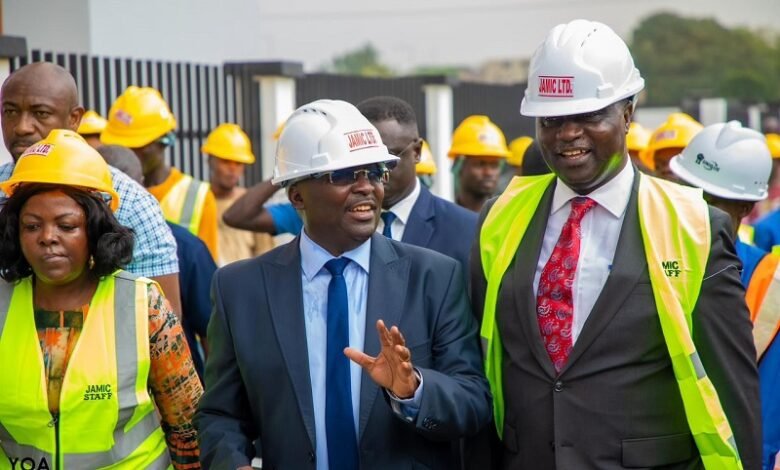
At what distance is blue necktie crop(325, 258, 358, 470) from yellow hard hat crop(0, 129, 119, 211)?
3.28 ft

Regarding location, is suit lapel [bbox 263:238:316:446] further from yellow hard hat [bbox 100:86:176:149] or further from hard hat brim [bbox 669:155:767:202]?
yellow hard hat [bbox 100:86:176:149]

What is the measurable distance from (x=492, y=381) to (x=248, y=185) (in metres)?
9.01

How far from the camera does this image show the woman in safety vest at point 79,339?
4117mm

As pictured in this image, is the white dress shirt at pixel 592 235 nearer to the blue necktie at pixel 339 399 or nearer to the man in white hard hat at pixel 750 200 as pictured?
the blue necktie at pixel 339 399

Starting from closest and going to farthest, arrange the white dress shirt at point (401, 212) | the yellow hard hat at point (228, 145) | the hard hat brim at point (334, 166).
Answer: the hard hat brim at point (334, 166), the white dress shirt at point (401, 212), the yellow hard hat at point (228, 145)

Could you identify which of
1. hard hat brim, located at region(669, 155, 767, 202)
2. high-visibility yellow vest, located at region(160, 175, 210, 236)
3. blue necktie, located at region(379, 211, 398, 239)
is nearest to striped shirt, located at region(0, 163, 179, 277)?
blue necktie, located at region(379, 211, 398, 239)

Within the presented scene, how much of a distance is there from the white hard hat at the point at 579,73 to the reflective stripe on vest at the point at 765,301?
1355mm

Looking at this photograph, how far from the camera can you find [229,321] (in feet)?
13.6

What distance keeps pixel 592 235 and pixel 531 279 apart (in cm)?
26

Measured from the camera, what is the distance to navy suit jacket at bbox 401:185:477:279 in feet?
18.5

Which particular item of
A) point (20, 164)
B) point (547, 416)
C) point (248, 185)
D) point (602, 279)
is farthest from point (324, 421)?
point (248, 185)

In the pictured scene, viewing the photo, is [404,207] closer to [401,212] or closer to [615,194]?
[401,212]

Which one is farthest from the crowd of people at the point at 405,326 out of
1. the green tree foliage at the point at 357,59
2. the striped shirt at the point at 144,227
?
the green tree foliage at the point at 357,59

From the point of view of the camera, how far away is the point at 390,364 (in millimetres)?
3773
